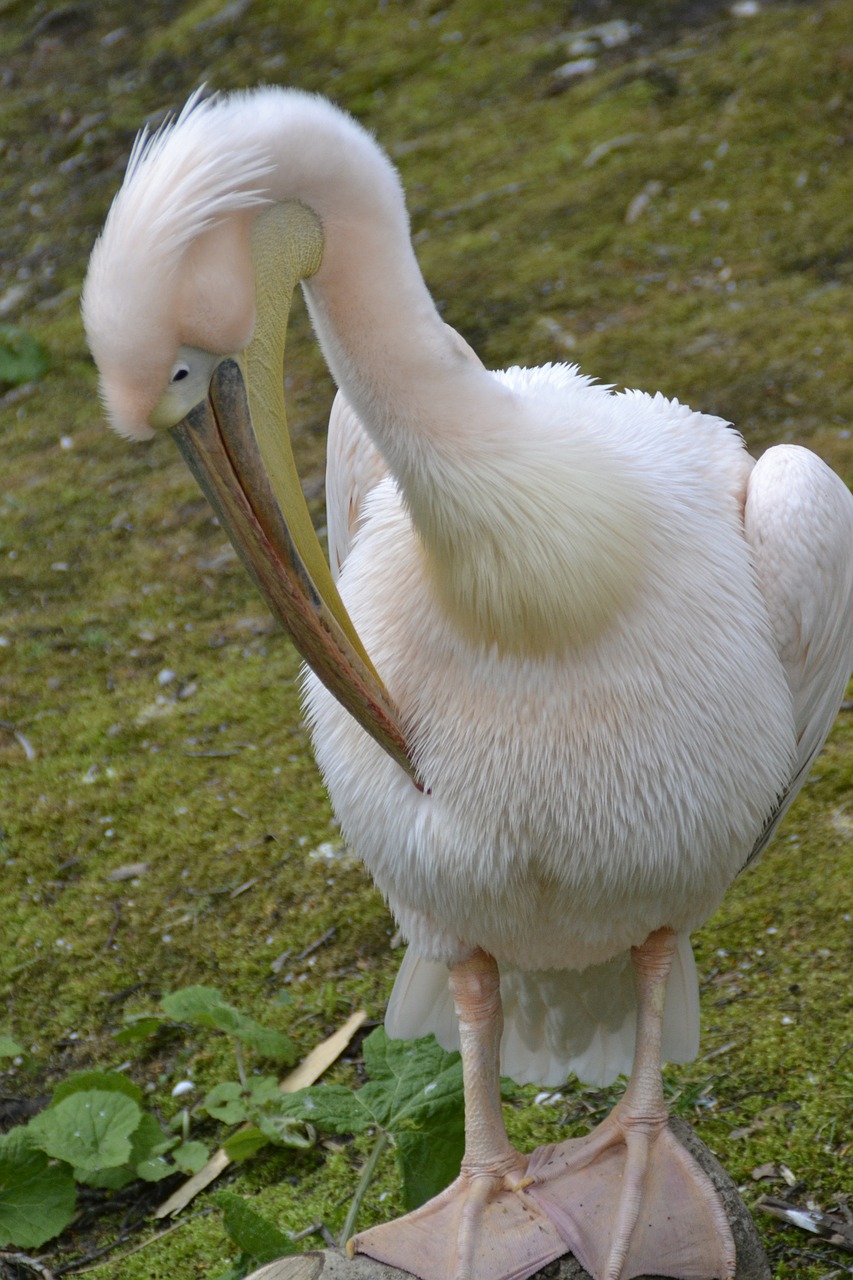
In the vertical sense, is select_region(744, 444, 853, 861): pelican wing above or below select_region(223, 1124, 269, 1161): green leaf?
above

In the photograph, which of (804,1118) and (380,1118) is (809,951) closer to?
(804,1118)

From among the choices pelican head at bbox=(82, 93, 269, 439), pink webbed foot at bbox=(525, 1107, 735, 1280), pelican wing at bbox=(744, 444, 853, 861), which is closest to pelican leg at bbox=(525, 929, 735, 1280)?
pink webbed foot at bbox=(525, 1107, 735, 1280)

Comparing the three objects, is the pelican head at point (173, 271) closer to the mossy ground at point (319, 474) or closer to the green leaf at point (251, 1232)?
the green leaf at point (251, 1232)

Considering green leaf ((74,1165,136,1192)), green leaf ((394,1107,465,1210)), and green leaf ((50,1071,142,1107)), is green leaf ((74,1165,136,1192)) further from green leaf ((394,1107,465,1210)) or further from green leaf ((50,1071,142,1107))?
green leaf ((394,1107,465,1210))

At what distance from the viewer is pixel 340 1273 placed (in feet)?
6.17

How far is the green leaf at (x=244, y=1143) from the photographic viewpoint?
2400mm

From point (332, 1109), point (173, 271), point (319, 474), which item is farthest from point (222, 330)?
point (319, 474)

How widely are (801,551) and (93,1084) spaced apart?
5.01 feet

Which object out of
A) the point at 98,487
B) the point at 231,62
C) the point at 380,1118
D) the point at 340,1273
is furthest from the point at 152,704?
the point at 231,62

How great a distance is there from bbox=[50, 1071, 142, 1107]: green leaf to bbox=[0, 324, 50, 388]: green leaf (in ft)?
11.5

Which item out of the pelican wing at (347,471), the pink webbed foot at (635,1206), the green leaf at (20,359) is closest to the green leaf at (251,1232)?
the pink webbed foot at (635,1206)

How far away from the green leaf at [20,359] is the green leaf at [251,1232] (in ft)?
13.2

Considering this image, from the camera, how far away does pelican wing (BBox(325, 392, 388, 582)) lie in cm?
233

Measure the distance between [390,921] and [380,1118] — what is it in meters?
0.82
